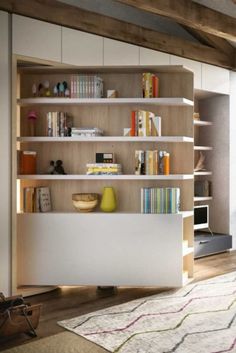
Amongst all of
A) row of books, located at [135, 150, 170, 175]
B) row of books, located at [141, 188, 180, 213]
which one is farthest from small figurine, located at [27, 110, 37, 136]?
row of books, located at [141, 188, 180, 213]

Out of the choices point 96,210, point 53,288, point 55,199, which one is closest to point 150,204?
point 96,210

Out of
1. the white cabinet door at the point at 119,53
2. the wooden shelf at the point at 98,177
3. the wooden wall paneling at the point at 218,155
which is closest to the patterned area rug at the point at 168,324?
the wooden shelf at the point at 98,177

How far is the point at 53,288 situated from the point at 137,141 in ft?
5.36

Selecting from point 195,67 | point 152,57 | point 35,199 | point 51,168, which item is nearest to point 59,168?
point 51,168

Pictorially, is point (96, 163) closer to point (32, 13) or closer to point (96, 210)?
point (96, 210)

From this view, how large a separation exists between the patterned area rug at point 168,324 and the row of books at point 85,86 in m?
1.93

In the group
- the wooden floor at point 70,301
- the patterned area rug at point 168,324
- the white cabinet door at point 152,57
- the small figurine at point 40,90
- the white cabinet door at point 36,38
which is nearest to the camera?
the patterned area rug at point 168,324

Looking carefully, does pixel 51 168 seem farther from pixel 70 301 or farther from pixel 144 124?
pixel 70 301

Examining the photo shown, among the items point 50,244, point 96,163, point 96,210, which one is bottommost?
point 50,244

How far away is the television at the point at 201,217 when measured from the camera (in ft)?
18.5

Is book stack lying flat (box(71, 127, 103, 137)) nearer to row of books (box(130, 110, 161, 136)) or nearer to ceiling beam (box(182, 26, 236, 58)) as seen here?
row of books (box(130, 110, 161, 136))

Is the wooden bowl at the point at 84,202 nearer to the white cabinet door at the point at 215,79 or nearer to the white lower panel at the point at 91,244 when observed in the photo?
the white lower panel at the point at 91,244

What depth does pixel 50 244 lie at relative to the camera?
381 centimetres

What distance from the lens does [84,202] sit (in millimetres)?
3855
